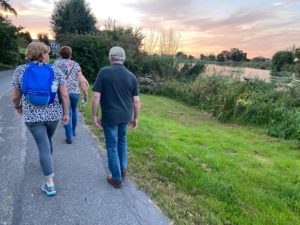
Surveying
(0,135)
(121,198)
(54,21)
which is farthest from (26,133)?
(54,21)

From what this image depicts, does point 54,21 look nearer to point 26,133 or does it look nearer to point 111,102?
point 26,133

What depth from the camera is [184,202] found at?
406 cm

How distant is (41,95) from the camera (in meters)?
3.70

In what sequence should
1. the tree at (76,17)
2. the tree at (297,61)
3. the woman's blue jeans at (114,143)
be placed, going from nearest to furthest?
the woman's blue jeans at (114,143), the tree at (297,61), the tree at (76,17)

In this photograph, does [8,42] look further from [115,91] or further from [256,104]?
[115,91]

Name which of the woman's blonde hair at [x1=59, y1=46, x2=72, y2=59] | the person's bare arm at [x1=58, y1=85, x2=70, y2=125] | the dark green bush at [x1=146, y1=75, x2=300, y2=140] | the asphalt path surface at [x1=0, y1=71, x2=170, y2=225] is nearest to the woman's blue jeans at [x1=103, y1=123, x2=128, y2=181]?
the asphalt path surface at [x1=0, y1=71, x2=170, y2=225]

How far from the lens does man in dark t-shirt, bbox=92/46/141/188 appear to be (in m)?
4.10

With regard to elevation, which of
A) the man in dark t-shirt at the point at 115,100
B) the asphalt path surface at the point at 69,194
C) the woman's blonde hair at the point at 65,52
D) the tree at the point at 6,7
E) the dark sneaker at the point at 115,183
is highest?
the tree at the point at 6,7

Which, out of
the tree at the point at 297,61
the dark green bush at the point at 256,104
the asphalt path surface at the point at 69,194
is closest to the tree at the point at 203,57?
the dark green bush at the point at 256,104

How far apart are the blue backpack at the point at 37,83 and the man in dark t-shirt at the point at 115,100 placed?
0.62m

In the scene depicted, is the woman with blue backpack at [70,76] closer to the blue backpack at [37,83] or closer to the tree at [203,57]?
the blue backpack at [37,83]

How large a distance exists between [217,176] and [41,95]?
3.01 m

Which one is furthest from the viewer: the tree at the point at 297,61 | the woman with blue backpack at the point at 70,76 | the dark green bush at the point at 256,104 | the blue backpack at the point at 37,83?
the tree at the point at 297,61

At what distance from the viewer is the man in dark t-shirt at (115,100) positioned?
13.4ft
